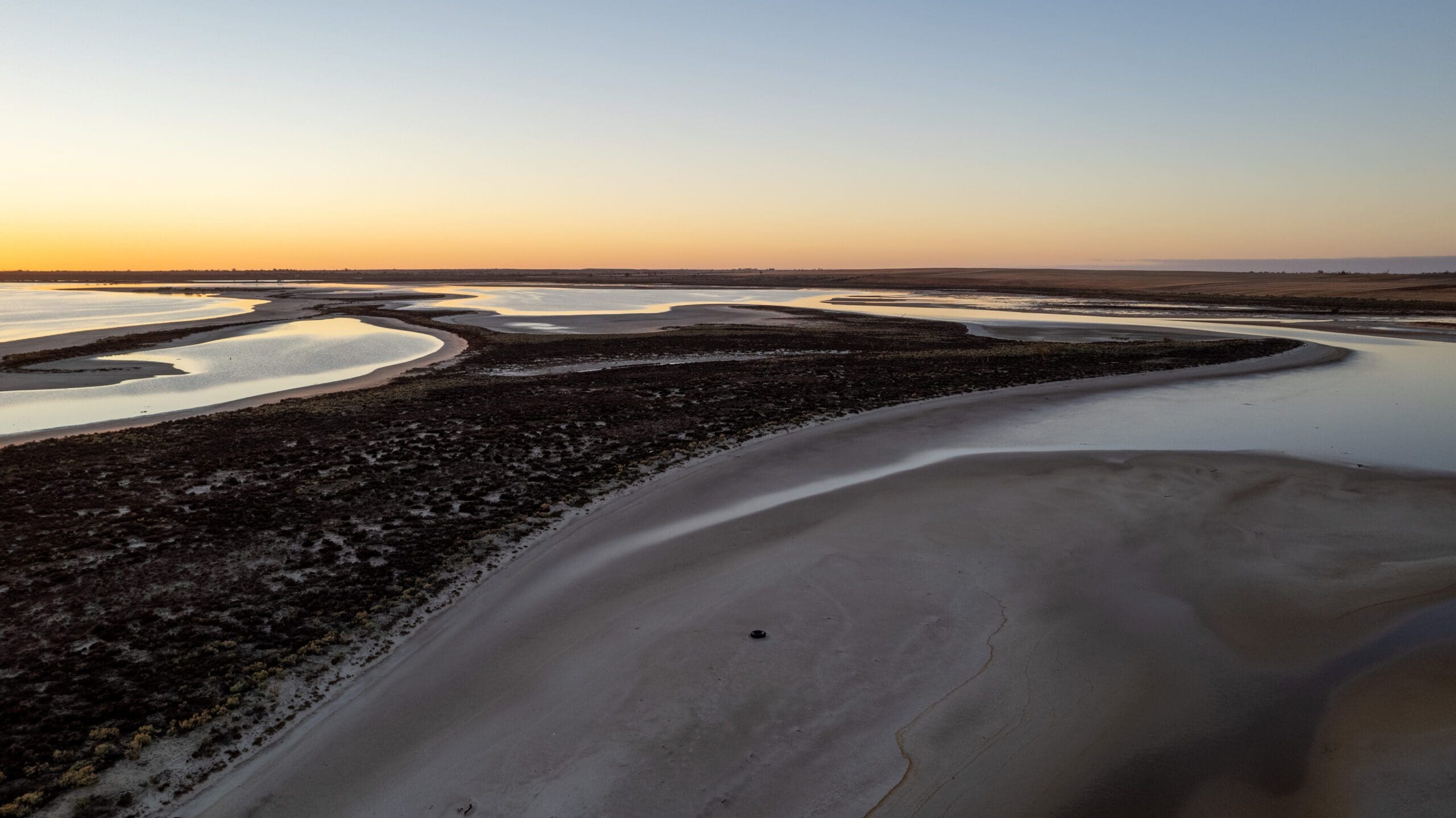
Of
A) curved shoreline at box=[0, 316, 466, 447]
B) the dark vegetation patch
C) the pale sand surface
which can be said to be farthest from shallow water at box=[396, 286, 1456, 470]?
curved shoreline at box=[0, 316, 466, 447]

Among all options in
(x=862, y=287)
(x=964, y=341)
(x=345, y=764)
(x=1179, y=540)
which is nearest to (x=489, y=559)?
(x=345, y=764)

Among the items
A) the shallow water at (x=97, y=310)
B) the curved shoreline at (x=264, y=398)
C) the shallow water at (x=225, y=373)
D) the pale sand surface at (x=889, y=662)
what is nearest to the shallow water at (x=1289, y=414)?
the pale sand surface at (x=889, y=662)

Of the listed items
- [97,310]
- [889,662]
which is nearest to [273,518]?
A: [889,662]

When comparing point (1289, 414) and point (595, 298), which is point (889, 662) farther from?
point (595, 298)

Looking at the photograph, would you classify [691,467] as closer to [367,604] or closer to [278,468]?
[367,604]

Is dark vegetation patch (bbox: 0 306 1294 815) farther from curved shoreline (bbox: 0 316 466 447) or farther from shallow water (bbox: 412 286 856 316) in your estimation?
shallow water (bbox: 412 286 856 316)

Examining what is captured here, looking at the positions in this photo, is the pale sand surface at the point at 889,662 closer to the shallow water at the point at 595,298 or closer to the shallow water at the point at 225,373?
the shallow water at the point at 225,373
